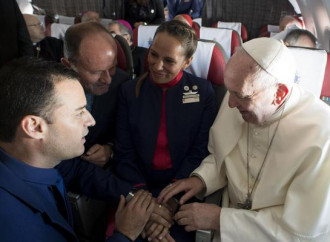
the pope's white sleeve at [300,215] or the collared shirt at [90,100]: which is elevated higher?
the collared shirt at [90,100]

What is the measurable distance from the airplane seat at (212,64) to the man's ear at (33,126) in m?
1.28

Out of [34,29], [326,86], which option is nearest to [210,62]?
[326,86]

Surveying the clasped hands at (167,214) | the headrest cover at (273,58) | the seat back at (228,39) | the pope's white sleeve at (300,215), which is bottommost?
the clasped hands at (167,214)

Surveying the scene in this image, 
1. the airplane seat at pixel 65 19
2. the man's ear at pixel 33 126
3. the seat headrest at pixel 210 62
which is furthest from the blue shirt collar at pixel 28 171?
the airplane seat at pixel 65 19

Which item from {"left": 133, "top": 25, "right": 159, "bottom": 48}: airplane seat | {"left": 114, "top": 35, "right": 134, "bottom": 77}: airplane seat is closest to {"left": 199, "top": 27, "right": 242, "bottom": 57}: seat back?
{"left": 133, "top": 25, "right": 159, "bottom": 48}: airplane seat

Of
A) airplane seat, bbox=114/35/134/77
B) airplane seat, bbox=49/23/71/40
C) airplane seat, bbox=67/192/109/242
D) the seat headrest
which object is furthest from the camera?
airplane seat, bbox=49/23/71/40

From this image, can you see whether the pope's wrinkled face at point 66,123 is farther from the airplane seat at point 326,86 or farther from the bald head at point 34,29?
the bald head at point 34,29

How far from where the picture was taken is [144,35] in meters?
3.90

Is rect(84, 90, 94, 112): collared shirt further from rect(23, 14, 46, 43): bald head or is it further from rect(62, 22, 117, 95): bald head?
rect(23, 14, 46, 43): bald head

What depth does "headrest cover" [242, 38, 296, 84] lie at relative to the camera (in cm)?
123

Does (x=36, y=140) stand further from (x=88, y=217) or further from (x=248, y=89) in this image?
(x=248, y=89)

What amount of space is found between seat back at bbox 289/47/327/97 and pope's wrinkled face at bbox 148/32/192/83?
793 millimetres

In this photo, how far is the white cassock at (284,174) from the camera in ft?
4.02

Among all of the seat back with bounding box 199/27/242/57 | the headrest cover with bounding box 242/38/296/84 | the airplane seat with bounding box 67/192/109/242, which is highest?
the headrest cover with bounding box 242/38/296/84
